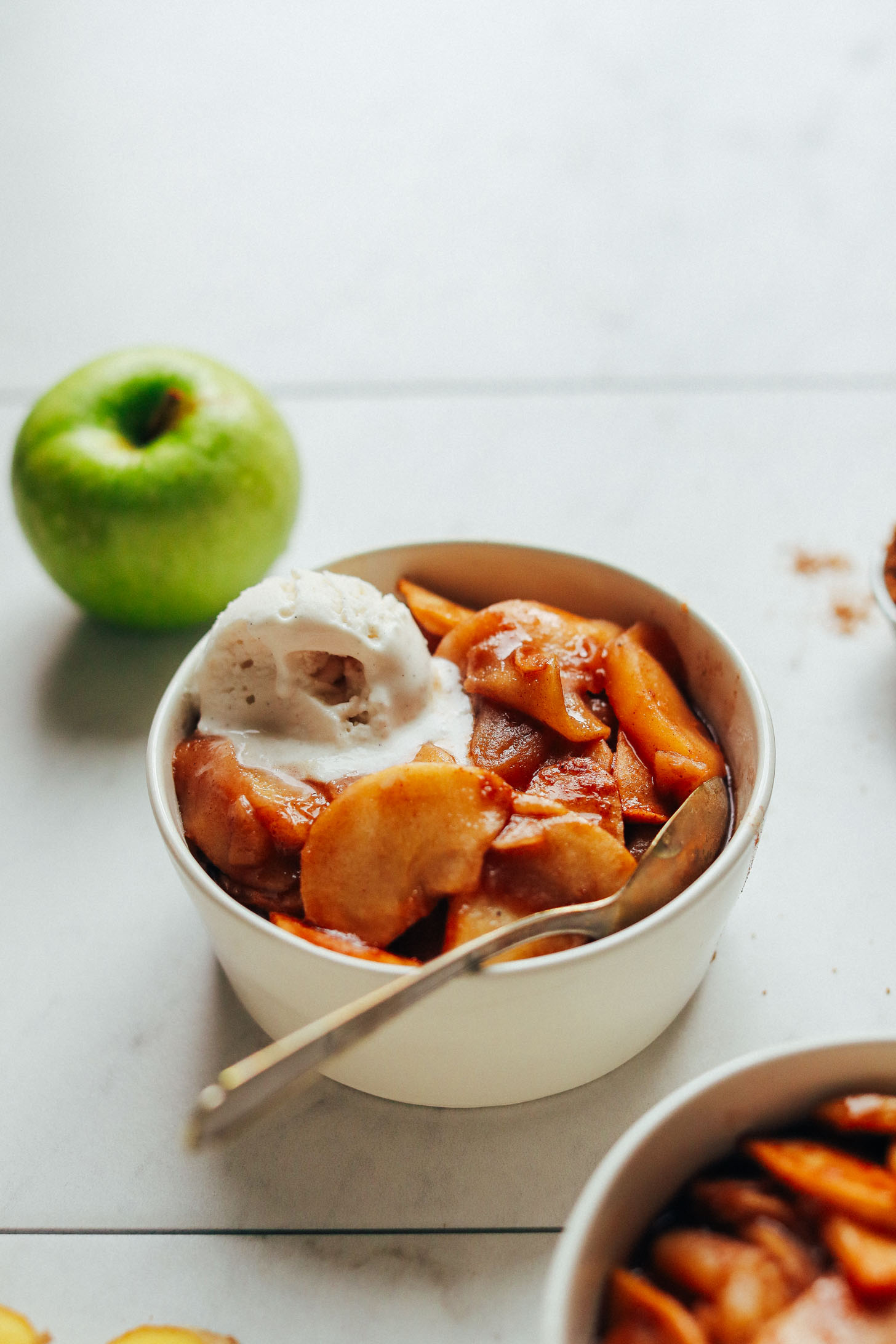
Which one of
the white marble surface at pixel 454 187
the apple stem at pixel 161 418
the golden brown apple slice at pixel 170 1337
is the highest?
the white marble surface at pixel 454 187

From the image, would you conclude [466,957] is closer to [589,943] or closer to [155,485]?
[589,943]

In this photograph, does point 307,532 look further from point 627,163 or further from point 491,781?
point 627,163

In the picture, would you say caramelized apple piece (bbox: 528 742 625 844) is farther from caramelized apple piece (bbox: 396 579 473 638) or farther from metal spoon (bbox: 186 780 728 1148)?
caramelized apple piece (bbox: 396 579 473 638)

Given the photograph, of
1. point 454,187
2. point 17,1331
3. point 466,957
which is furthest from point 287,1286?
point 454,187

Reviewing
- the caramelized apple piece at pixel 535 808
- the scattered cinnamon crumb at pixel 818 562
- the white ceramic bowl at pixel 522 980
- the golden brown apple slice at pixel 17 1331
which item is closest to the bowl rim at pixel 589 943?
the white ceramic bowl at pixel 522 980

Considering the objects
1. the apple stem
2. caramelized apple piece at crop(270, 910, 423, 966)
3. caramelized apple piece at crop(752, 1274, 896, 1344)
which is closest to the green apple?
the apple stem

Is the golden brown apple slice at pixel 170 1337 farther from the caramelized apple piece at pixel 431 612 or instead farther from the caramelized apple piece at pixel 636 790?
the caramelized apple piece at pixel 431 612

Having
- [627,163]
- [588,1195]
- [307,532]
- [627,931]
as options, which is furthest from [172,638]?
[627,163]
